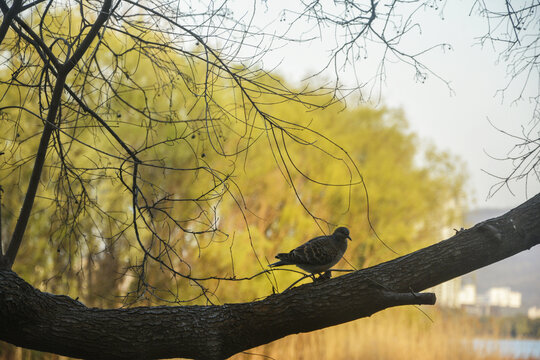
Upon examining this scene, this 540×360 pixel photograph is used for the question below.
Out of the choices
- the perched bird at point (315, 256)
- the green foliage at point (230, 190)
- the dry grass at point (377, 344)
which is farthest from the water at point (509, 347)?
the perched bird at point (315, 256)

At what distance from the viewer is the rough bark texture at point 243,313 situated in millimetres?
2012

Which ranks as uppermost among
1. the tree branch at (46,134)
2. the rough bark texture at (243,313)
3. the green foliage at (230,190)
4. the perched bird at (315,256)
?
the green foliage at (230,190)

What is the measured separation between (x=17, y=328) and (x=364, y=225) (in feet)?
23.7

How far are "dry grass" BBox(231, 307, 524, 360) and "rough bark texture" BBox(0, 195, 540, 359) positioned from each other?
13.0 feet

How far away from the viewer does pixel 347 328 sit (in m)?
6.71

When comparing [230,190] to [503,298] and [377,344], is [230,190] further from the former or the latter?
[503,298]

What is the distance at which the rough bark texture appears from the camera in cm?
201

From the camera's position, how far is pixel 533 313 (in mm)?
10164

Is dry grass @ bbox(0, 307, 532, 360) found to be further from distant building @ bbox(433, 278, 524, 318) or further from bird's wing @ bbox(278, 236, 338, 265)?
bird's wing @ bbox(278, 236, 338, 265)

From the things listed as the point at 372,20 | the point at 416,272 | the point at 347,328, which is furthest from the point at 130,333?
A: the point at 347,328

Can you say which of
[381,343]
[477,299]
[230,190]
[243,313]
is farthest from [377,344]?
[243,313]

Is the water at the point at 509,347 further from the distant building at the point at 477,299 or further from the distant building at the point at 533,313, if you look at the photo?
the distant building at the point at 533,313

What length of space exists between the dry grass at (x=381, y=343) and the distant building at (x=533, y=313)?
3.39m

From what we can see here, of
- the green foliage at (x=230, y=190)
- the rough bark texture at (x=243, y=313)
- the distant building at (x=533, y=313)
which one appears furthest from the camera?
the distant building at (x=533, y=313)
